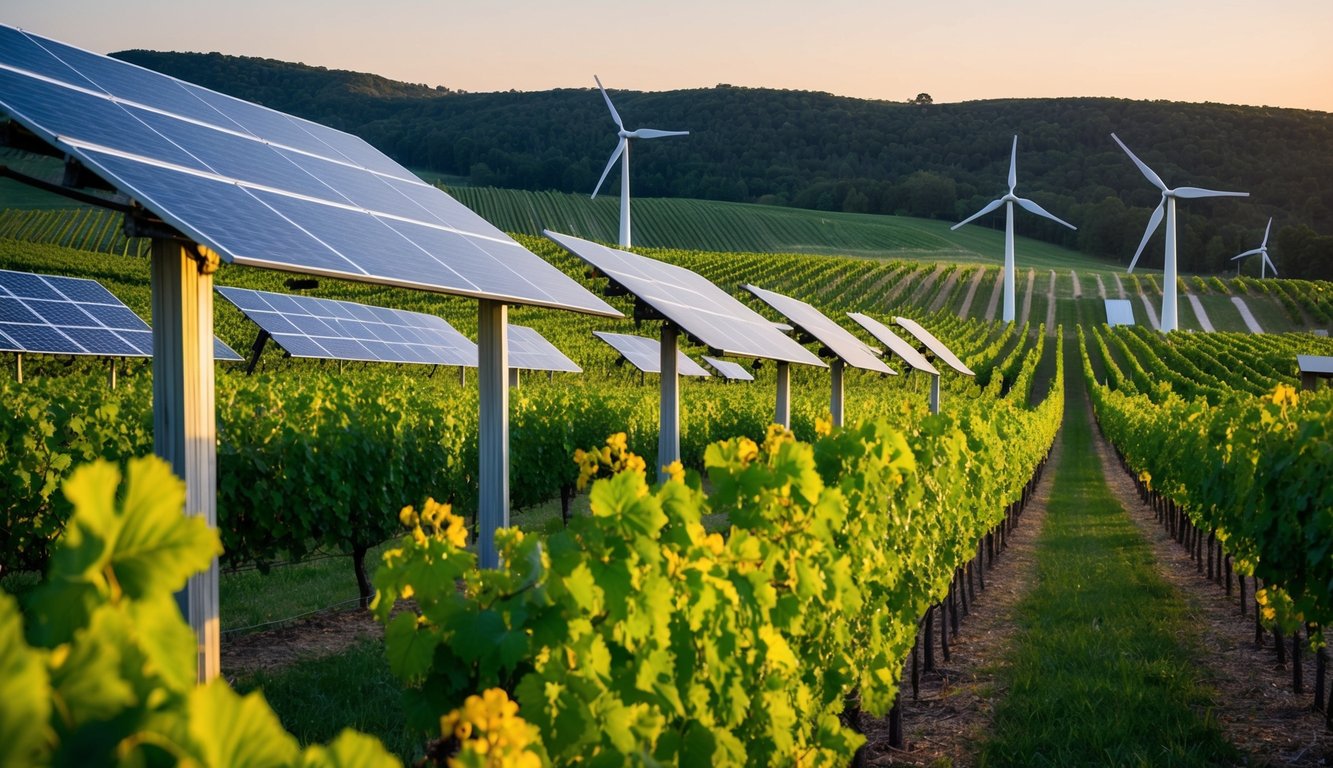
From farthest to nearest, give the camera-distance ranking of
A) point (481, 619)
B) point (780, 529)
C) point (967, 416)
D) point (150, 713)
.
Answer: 1. point (967, 416)
2. point (780, 529)
3. point (481, 619)
4. point (150, 713)

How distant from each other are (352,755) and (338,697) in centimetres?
720

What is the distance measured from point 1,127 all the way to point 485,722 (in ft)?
14.7

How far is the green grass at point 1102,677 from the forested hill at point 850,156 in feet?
467

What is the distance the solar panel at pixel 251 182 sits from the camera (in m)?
5.08

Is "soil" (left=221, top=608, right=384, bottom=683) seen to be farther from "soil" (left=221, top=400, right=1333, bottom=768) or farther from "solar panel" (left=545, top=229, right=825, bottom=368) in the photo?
"solar panel" (left=545, top=229, right=825, bottom=368)

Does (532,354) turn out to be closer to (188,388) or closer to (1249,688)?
(1249,688)

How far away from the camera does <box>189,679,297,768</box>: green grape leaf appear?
1171 mm

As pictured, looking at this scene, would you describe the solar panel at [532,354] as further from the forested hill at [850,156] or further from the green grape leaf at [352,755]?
the forested hill at [850,156]

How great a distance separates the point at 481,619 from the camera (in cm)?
313

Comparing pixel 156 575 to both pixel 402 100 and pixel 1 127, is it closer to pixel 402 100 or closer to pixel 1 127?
pixel 1 127

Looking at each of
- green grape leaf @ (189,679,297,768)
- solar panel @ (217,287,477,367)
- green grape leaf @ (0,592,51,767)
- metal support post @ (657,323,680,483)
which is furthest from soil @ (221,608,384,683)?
solar panel @ (217,287,477,367)

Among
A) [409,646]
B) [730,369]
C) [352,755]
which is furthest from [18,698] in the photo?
[730,369]

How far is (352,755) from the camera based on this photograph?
1356 mm

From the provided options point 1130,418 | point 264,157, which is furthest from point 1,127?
point 1130,418
